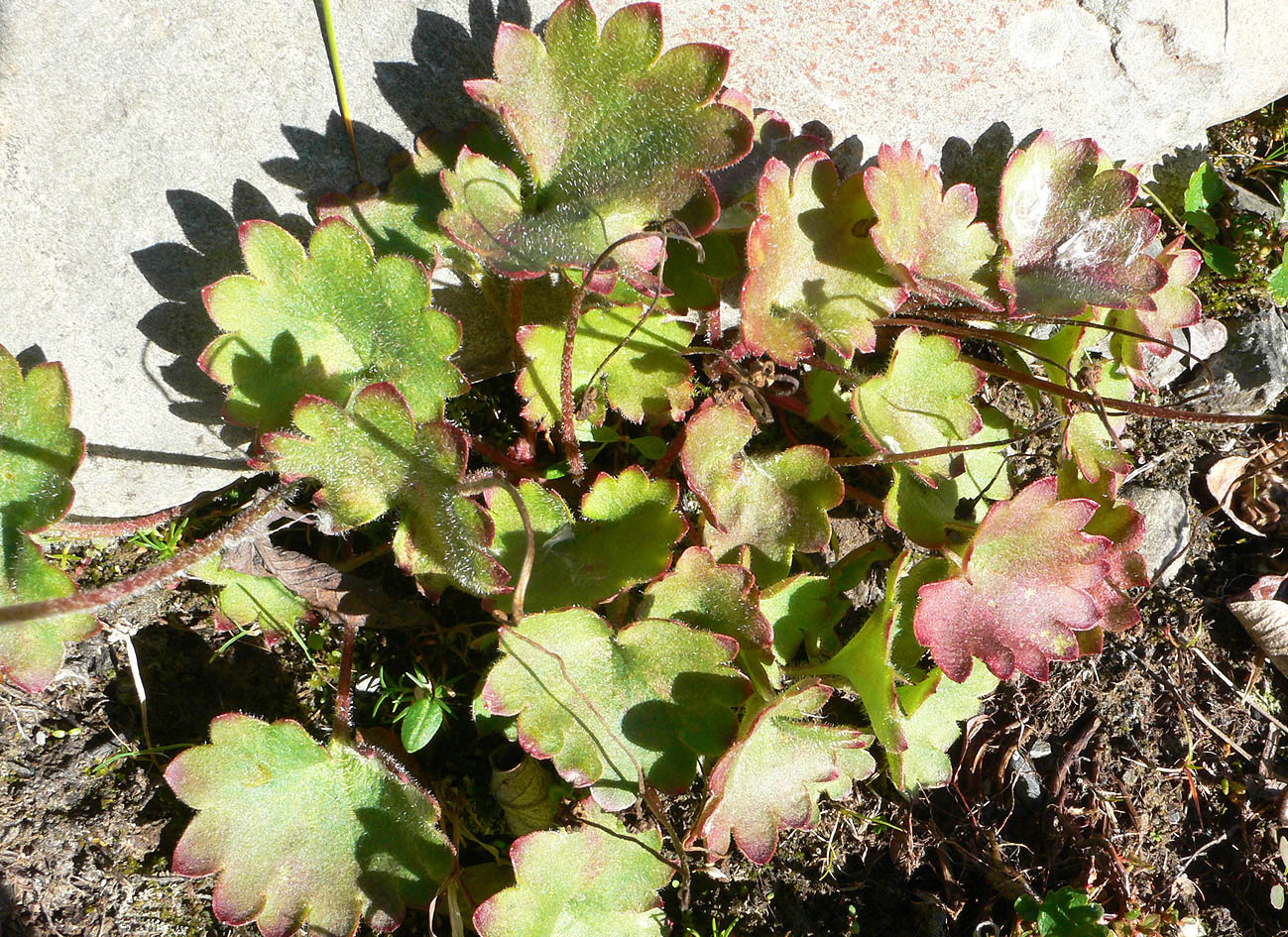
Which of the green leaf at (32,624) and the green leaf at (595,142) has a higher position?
the green leaf at (595,142)

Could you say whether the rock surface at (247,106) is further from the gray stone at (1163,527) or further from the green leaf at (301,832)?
the gray stone at (1163,527)

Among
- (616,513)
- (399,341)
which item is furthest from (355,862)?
(399,341)

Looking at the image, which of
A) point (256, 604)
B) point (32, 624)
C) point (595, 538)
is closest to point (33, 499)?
point (32, 624)

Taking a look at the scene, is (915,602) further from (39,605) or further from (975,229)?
(39,605)

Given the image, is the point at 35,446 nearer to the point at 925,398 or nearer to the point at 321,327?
the point at 321,327

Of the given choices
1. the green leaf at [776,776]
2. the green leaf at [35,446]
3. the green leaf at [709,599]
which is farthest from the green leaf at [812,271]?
the green leaf at [35,446]

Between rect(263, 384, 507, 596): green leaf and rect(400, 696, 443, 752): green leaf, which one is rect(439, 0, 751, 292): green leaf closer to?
rect(263, 384, 507, 596): green leaf
